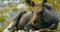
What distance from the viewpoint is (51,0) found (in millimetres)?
1511

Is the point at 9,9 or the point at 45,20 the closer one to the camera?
the point at 45,20

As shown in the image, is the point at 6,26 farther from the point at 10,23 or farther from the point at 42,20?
the point at 42,20

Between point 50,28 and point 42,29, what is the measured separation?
0.26ft

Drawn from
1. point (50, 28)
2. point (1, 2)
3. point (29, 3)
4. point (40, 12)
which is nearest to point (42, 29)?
point (50, 28)

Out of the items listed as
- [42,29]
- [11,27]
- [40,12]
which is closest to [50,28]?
[42,29]

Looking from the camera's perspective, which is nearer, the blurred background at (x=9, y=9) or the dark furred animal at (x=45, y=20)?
the dark furred animal at (x=45, y=20)

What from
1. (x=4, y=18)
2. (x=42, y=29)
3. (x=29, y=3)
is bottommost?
(x=42, y=29)

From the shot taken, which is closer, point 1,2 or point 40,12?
point 40,12

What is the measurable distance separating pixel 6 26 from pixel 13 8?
8.0 inches

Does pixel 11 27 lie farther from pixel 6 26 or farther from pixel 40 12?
pixel 40 12

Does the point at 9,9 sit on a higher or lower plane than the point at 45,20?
higher

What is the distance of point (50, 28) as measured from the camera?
4.90ft

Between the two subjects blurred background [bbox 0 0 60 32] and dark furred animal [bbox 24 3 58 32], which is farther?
blurred background [bbox 0 0 60 32]

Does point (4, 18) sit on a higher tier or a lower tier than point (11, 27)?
higher
